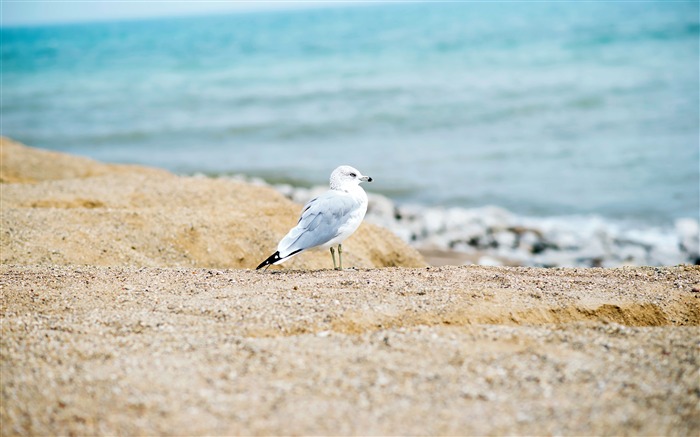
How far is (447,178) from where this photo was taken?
545 inches

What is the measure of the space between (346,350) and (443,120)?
1574 centimetres

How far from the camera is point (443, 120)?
1892 centimetres

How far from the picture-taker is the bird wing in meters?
5.18

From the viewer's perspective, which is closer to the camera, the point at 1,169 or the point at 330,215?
the point at 330,215

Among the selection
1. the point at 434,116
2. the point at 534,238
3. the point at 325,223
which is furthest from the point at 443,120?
the point at 325,223

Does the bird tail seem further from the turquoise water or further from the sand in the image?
the turquoise water

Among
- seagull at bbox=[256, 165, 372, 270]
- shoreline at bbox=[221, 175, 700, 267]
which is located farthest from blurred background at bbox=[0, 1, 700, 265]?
seagull at bbox=[256, 165, 372, 270]

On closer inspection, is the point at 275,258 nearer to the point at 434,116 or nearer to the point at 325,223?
the point at 325,223

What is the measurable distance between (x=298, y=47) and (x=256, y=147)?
81.6 ft

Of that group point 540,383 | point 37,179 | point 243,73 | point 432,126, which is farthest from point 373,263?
point 243,73

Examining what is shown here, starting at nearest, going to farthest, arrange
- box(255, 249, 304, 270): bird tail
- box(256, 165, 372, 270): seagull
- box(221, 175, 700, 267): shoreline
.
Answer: box(255, 249, 304, 270): bird tail < box(256, 165, 372, 270): seagull < box(221, 175, 700, 267): shoreline

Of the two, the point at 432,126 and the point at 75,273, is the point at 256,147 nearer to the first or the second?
the point at 432,126

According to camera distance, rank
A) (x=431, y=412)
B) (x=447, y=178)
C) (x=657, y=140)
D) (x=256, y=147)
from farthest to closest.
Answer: (x=256, y=147) < (x=657, y=140) < (x=447, y=178) < (x=431, y=412)

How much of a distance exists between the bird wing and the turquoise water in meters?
7.27
